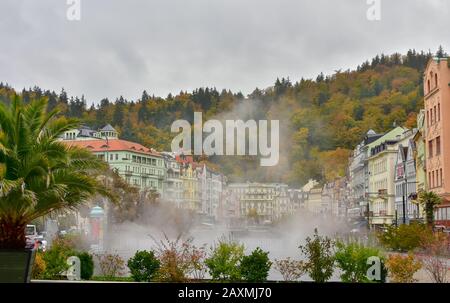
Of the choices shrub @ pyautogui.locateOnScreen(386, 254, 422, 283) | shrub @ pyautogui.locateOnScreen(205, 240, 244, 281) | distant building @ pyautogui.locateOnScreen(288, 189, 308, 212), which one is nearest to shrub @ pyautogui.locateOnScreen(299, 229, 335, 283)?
shrub @ pyautogui.locateOnScreen(386, 254, 422, 283)

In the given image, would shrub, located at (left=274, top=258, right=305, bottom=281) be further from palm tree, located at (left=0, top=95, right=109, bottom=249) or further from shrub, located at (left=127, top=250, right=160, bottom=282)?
palm tree, located at (left=0, top=95, right=109, bottom=249)

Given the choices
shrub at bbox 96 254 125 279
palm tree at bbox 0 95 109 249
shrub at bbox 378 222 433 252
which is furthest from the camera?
shrub at bbox 96 254 125 279

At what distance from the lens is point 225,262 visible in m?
14.6

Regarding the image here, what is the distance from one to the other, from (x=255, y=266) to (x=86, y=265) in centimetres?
325

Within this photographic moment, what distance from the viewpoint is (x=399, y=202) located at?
1628 cm

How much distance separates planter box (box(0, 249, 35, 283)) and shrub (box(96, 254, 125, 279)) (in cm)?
366

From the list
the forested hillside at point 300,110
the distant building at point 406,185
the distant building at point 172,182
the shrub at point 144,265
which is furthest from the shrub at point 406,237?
the shrub at point 144,265

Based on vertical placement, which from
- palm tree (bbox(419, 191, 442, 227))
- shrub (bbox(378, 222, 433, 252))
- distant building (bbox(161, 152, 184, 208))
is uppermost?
distant building (bbox(161, 152, 184, 208))

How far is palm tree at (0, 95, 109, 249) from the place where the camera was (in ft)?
39.9

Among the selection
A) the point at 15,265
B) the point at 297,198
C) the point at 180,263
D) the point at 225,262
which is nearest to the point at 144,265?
the point at 180,263

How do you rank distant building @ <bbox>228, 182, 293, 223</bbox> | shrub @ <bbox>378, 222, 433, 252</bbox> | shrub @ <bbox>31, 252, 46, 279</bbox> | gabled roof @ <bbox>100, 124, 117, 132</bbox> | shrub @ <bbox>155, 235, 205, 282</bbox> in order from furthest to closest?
gabled roof @ <bbox>100, 124, 117, 132</bbox> → distant building @ <bbox>228, 182, 293, 223</bbox> → shrub @ <bbox>378, 222, 433, 252</bbox> → shrub @ <bbox>31, 252, 46, 279</bbox> → shrub @ <bbox>155, 235, 205, 282</bbox>

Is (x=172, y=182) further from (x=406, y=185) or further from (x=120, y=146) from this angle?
(x=406, y=185)

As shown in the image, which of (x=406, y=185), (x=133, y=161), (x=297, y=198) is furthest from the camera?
(x=133, y=161)

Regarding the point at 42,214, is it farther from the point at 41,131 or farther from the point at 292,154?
the point at 292,154
